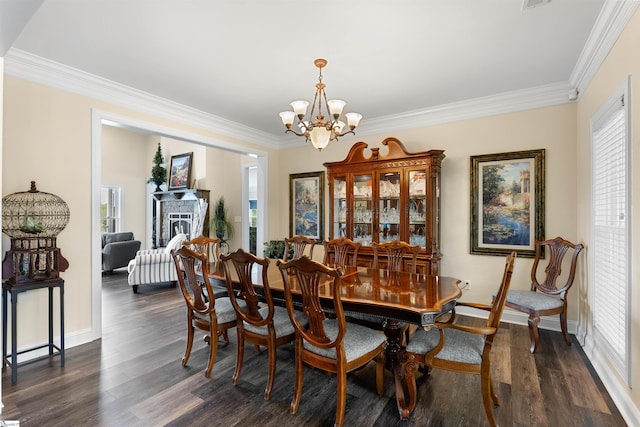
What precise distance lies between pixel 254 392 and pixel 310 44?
273 centimetres

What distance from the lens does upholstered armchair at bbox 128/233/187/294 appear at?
5062mm

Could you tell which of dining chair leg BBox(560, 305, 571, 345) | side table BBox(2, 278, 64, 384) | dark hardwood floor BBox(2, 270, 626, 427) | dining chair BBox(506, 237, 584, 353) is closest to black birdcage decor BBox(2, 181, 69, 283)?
side table BBox(2, 278, 64, 384)

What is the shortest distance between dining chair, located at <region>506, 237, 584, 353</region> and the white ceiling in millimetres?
1679

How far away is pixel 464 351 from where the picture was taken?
1.98 meters

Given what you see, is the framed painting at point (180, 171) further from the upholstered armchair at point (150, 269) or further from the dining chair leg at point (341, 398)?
the dining chair leg at point (341, 398)

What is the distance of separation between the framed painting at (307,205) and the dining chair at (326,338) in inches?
121

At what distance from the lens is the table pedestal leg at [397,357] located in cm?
202

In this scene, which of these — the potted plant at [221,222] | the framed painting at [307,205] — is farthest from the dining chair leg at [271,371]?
the potted plant at [221,222]

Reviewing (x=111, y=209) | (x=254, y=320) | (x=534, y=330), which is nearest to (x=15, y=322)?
(x=254, y=320)

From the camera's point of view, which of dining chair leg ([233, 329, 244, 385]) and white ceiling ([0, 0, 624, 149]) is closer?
white ceiling ([0, 0, 624, 149])

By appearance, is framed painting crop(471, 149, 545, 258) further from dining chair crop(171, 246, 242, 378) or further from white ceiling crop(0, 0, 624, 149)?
dining chair crop(171, 246, 242, 378)

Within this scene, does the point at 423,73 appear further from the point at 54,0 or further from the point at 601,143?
the point at 54,0

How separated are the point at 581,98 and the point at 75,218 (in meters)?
5.24


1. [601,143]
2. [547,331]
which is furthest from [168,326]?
[601,143]
